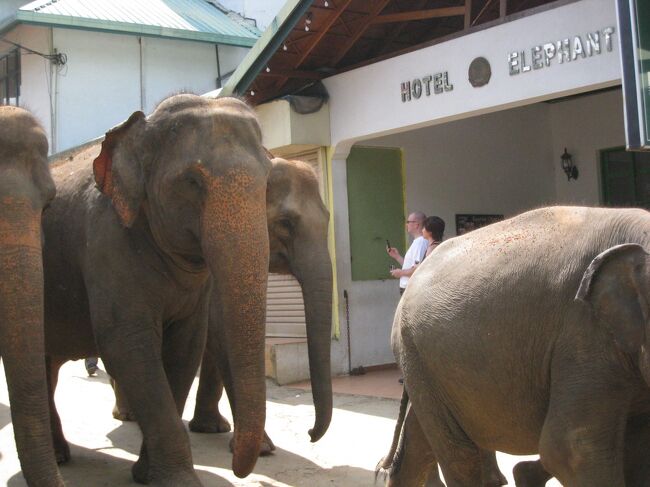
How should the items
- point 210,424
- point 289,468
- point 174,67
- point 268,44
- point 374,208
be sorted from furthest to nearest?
point 174,67, point 374,208, point 268,44, point 210,424, point 289,468

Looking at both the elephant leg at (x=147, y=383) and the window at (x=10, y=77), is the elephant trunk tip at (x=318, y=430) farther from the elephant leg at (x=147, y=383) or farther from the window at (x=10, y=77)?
the window at (x=10, y=77)

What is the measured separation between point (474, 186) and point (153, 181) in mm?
7387

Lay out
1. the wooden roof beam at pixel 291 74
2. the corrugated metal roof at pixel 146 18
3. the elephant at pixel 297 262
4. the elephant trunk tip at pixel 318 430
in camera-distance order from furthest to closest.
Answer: the corrugated metal roof at pixel 146 18 → the wooden roof beam at pixel 291 74 → the elephant at pixel 297 262 → the elephant trunk tip at pixel 318 430

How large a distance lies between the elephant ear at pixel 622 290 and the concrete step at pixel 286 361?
6.74 metres

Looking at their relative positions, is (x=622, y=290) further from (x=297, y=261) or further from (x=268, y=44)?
(x=268, y=44)

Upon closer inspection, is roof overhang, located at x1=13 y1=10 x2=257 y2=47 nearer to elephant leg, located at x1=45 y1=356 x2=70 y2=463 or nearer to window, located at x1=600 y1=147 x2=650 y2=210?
window, located at x1=600 y1=147 x2=650 y2=210

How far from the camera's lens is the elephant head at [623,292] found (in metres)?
3.23

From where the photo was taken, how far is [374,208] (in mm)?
10625

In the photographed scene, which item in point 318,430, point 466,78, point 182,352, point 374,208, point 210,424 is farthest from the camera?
point 374,208

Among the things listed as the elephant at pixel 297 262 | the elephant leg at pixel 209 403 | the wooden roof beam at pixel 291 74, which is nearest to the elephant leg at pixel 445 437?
the elephant at pixel 297 262

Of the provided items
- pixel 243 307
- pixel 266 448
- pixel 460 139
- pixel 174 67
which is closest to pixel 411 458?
pixel 243 307

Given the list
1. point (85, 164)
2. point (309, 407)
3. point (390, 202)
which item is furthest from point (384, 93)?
point (85, 164)

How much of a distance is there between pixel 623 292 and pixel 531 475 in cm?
174

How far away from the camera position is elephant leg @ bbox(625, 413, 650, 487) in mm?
3662
